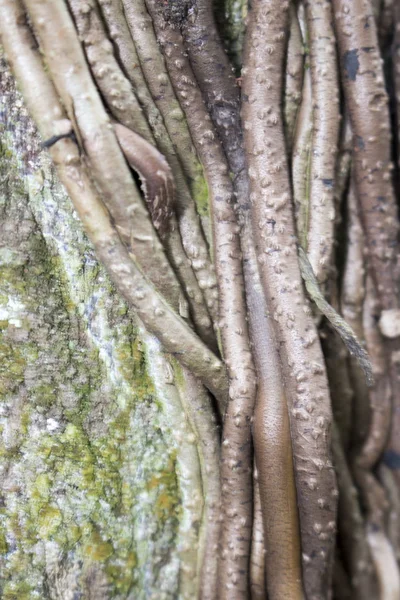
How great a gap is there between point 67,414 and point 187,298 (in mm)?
300

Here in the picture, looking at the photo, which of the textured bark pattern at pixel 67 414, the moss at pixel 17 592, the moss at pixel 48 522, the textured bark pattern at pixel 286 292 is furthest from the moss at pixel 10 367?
the textured bark pattern at pixel 286 292

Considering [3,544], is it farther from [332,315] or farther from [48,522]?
[332,315]

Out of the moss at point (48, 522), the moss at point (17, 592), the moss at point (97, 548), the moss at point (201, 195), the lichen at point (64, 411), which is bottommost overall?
the moss at point (17, 592)

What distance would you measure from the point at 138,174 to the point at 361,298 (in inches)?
20.4

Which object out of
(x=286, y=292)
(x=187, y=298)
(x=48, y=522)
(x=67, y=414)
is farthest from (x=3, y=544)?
(x=286, y=292)

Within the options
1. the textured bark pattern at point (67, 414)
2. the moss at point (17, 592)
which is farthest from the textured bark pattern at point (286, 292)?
the moss at point (17, 592)

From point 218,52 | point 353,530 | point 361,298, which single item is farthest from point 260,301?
point 353,530

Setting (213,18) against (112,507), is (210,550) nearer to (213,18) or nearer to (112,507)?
(112,507)

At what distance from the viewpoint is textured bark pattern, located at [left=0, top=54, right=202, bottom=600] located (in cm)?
78

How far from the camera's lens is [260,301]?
806 mm

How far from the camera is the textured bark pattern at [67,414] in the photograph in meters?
0.78

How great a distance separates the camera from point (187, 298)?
2.62 ft

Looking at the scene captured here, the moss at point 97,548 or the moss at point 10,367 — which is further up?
the moss at point 10,367

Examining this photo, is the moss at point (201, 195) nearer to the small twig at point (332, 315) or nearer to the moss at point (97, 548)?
the small twig at point (332, 315)
